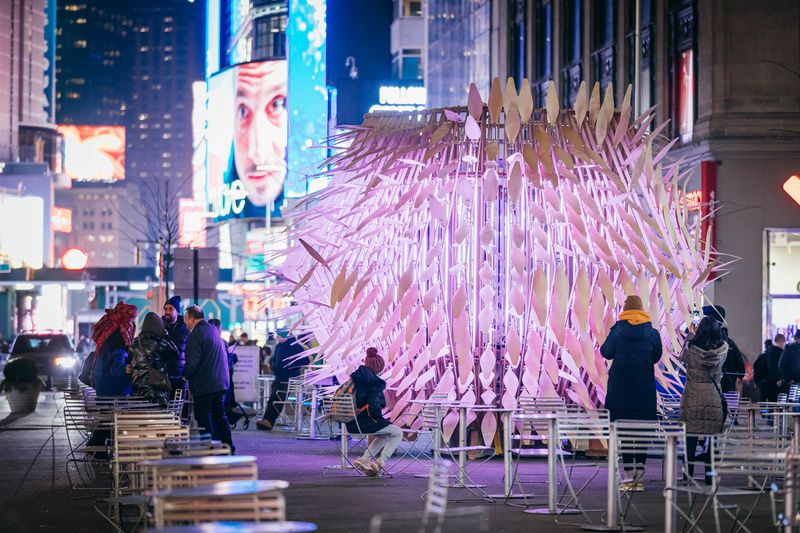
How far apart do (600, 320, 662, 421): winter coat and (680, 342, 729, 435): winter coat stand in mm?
424

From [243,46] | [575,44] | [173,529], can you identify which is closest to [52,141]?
[243,46]

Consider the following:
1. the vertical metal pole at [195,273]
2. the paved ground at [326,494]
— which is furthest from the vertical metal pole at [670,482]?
the vertical metal pole at [195,273]

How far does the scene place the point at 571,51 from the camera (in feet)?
137

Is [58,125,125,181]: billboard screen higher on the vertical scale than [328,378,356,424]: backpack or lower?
higher

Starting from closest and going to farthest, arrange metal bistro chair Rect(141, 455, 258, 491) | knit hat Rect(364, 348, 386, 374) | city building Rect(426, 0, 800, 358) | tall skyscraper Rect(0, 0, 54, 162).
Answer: metal bistro chair Rect(141, 455, 258, 491)
knit hat Rect(364, 348, 386, 374)
city building Rect(426, 0, 800, 358)
tall skyscraper Rect(0, 0, 54, 162)

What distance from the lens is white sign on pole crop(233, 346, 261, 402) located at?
29.0 metres

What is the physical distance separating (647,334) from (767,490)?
1883 millimetres

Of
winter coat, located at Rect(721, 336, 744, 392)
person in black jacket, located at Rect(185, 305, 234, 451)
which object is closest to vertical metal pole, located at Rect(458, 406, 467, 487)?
person in black jacket, located at Rect(185, 305, 234, 451)

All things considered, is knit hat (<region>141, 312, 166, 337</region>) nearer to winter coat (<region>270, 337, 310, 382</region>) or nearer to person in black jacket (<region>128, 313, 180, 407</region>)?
person in black jacket (<region>128, 313, 180, 407</region>)

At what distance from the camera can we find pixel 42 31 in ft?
443

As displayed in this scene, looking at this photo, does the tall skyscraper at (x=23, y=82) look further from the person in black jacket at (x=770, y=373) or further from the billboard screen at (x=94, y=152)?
the person in black jacket at (x=770, y=373)

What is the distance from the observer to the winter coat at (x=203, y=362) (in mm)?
16672

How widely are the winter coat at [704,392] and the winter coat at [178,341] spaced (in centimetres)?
723

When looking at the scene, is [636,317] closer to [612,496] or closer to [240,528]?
[612,496]
